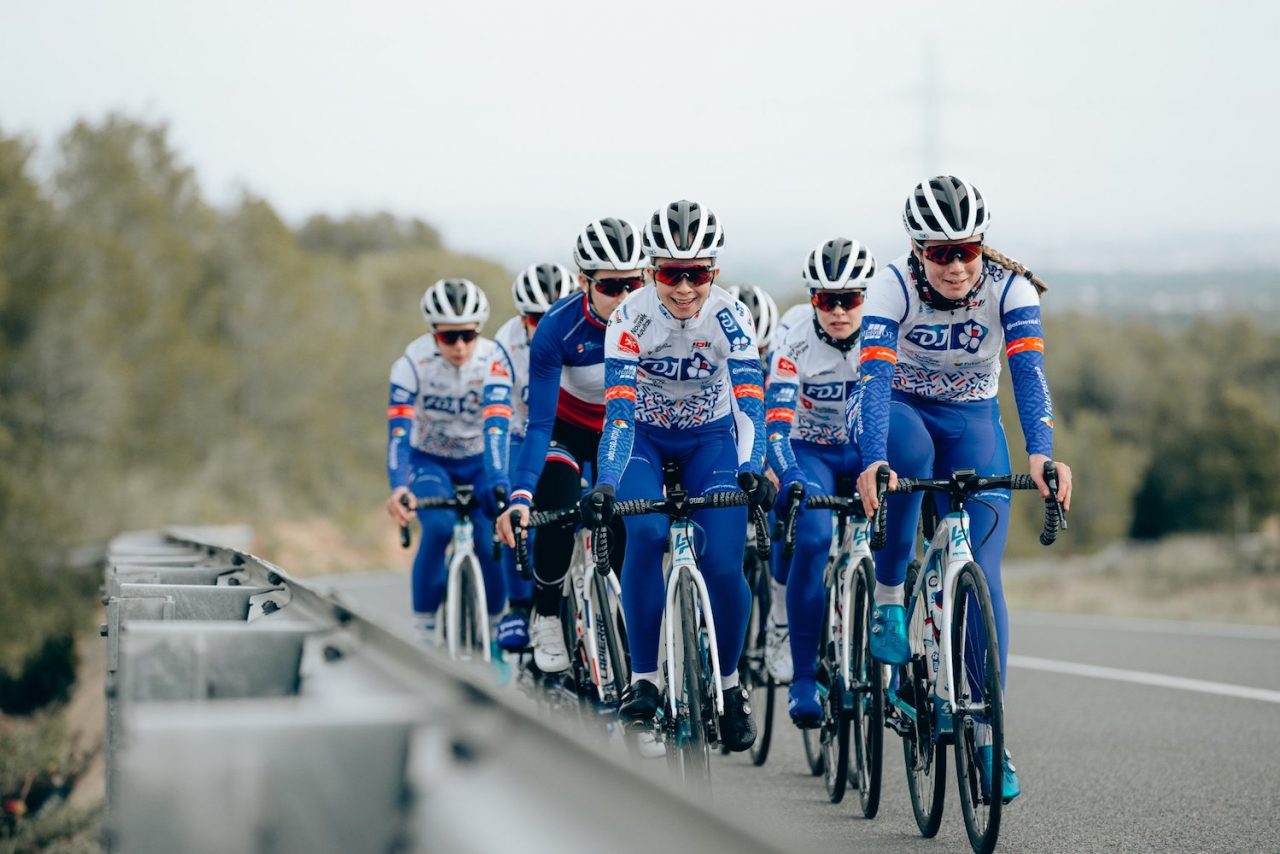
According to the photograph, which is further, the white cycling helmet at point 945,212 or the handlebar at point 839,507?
the white cycling helmet at point 945,212

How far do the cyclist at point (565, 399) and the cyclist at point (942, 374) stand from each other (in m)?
1.54

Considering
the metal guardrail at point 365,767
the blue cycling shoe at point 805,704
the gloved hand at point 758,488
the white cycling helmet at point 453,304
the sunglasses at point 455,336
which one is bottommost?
the blue cycling shoe at point 805,704

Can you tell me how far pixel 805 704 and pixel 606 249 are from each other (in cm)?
243

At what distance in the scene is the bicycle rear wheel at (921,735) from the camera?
6.05m

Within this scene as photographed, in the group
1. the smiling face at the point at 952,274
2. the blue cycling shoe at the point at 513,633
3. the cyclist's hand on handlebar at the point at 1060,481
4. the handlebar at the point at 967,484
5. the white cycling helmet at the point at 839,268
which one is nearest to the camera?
the cyclist's hand on handlebar at the point at 1060,481

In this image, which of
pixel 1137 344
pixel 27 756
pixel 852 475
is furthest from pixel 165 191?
pixel 1137 344

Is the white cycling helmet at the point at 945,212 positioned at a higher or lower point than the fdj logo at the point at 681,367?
higher

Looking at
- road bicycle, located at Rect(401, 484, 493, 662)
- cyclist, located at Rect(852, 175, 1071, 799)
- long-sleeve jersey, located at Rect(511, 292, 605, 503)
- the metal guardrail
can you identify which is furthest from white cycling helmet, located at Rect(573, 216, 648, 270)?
the metal guardrail

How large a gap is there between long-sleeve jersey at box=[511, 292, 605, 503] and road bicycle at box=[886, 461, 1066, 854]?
2065 millimetres

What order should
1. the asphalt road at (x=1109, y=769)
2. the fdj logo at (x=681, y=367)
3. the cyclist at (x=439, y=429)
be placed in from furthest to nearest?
1. the cyclist at (x=439, y=429)
2. the fdj logo at (x=681, y=367)
3. the asphalt road at (x=1109, y=769)

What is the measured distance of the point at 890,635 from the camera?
6.64m

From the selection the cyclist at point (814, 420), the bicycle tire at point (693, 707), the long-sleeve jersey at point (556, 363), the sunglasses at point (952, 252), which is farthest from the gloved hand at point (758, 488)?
the long-sleeve jersey at point (556, 363)

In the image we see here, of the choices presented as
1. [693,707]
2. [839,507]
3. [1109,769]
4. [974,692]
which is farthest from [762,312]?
[974,692]

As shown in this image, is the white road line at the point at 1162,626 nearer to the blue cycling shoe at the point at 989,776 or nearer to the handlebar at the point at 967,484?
the handlebar at the point at 967,484
